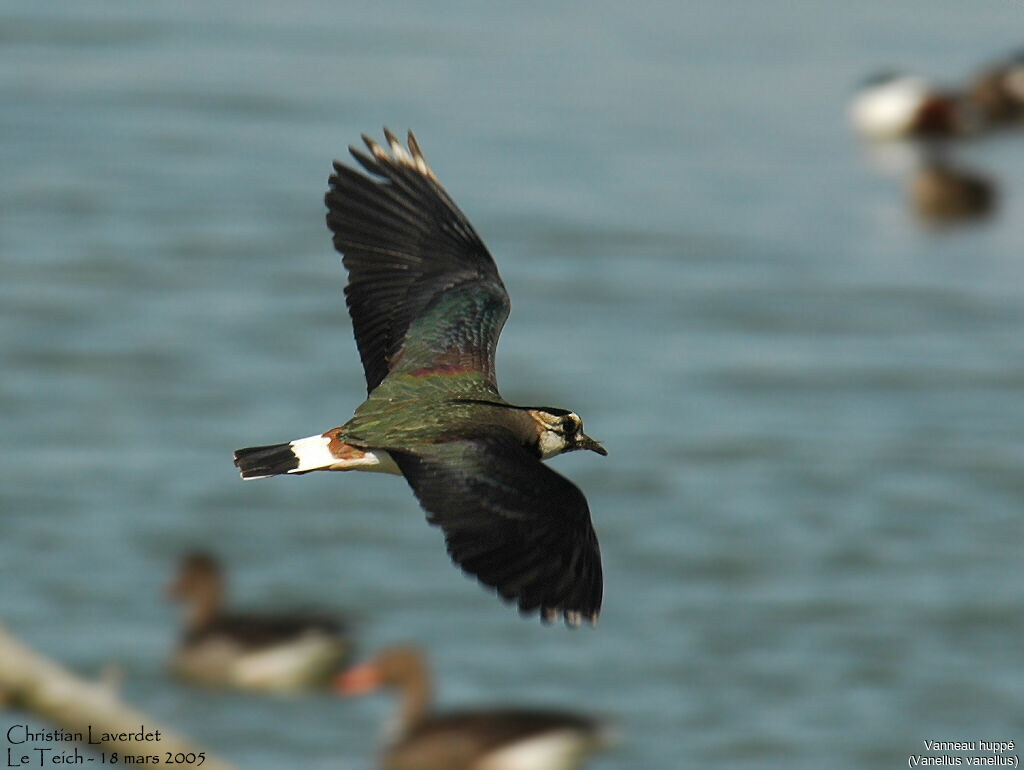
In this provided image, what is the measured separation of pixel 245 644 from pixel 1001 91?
1538 cm

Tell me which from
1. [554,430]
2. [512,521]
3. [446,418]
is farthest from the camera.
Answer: [554,430]

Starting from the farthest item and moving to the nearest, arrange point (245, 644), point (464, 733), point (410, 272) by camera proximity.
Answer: point (245, 644), point (464, 733), point (410, 272)

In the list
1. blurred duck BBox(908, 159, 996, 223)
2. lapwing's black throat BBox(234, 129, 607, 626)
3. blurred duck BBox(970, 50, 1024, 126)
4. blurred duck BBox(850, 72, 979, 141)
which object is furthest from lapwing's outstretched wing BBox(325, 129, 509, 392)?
blurred duck BBox(970, 50, 1024, 126)

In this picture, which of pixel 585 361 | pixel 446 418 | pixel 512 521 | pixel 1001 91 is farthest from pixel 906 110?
pixel 512 521

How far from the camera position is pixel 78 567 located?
61.7 feet

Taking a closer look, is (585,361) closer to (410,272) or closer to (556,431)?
(410,272)

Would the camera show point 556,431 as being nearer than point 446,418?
No

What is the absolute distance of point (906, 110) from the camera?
2905 cm

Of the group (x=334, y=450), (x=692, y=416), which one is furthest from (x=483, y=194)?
(x=334, y=450)

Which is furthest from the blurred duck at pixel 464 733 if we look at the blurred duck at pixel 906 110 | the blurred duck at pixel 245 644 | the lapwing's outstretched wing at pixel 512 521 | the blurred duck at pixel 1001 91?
the blurred duck at pixel 1001 91

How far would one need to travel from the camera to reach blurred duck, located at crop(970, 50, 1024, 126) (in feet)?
91.9

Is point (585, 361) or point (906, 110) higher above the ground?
point (906, 110)

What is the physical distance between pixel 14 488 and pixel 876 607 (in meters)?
8.43

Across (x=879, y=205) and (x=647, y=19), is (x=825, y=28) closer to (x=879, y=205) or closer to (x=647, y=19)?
(x=647, y=19)
